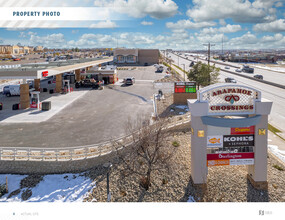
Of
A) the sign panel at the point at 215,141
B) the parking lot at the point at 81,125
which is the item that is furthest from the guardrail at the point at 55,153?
the sign panel at the point at 215,141

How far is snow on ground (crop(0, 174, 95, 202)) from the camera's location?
49.5 feet

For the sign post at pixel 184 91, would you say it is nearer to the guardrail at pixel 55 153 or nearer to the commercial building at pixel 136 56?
the guardrail at pixel 55 153

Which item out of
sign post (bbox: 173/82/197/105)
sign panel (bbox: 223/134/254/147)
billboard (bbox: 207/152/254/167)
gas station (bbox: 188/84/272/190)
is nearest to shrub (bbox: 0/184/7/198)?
gas station (bbox: 188/84/272/190)

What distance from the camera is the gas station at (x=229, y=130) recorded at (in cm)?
1461

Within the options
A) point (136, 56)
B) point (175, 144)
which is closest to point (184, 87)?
point (175, 144)

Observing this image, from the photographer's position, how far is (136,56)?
362 ft

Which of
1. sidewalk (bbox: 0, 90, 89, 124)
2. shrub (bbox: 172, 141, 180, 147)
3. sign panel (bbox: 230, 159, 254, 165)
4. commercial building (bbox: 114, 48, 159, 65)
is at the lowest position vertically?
shrub (bbox: 172, 141, 180, 147)

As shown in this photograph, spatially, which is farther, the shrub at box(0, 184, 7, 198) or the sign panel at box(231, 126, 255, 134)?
the shrub at box(0, 184, 7, 198)

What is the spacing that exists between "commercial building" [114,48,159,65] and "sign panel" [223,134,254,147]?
98.6 metres

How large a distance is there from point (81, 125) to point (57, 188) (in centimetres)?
942

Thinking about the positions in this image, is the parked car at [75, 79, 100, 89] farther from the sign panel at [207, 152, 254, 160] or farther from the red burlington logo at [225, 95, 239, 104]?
the red burlington logo at [225, 95, 239, 104]

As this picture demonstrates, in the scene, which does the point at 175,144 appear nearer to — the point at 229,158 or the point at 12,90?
the point at 229,158

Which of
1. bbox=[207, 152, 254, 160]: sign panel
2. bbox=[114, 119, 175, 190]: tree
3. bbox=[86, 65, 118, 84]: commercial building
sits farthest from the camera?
bbox=[86, 65, 118, 84]: commercial building
